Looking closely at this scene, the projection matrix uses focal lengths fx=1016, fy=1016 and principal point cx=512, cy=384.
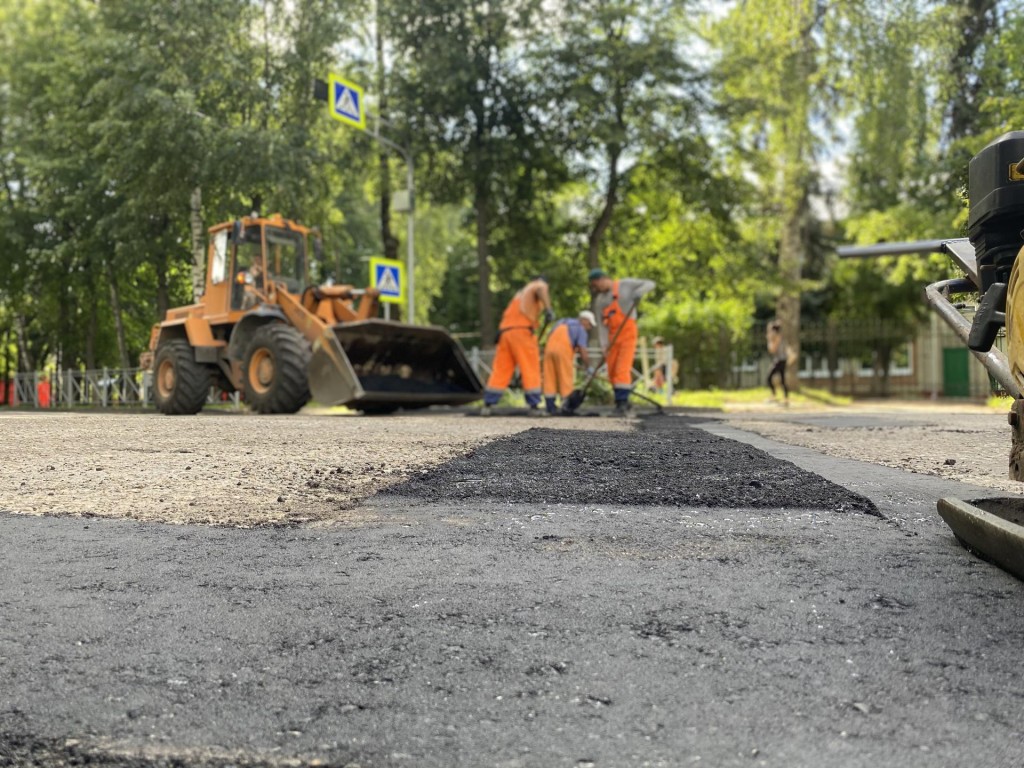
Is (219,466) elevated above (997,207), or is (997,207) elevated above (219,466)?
(997,207)

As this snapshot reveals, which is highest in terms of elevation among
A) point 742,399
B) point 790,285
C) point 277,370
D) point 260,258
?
point 790,285

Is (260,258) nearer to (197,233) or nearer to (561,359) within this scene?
(561,359)

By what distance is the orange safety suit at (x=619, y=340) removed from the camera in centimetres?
1378

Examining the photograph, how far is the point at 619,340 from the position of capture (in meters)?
13.9

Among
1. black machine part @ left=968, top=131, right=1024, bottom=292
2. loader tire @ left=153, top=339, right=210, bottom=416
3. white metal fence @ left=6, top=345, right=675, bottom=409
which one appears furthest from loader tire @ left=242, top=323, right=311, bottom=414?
black machine part @ left=968, top=131, right=1024, bottom=292

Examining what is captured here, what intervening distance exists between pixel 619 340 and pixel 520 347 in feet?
4.49

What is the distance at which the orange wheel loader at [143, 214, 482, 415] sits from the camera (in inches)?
550

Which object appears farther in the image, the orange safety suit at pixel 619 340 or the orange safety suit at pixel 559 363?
the orange safety suit at pixel 559 363

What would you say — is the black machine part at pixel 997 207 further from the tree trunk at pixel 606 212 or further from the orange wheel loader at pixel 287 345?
the tree trunk at pixel 606 212

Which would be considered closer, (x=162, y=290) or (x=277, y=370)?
(x=277, y=370)

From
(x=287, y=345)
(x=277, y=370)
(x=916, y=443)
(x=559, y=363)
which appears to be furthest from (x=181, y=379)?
(x=916, y=443)

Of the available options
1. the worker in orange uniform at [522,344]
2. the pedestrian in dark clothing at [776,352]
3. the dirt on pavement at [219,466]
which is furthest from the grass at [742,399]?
the dirt on pavement at [219,466]

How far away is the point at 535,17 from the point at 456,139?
3367mm

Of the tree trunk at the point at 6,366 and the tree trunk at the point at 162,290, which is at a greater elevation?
the tree trunk at the point at 162,290
